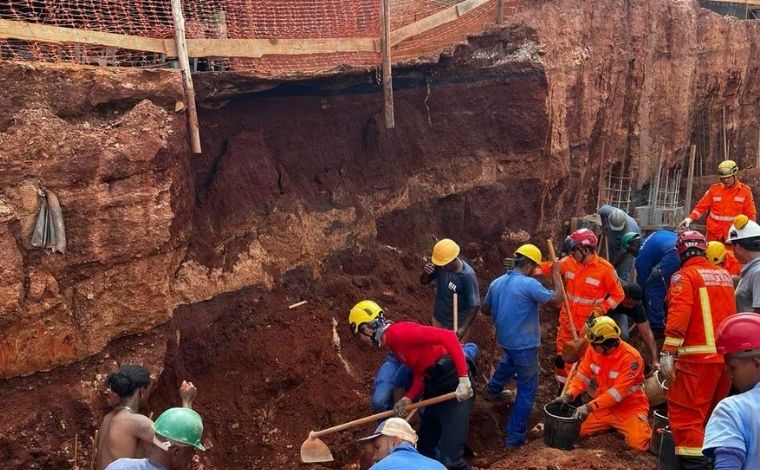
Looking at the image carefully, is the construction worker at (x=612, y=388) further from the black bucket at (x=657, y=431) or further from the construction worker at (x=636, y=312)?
the construction worker at (x=636, y=312)

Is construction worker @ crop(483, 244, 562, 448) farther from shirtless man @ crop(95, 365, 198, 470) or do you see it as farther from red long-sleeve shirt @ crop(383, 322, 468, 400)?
shirtless man @ crop(95, 365, 198, 470)

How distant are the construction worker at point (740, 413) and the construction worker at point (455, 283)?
10.8 feet

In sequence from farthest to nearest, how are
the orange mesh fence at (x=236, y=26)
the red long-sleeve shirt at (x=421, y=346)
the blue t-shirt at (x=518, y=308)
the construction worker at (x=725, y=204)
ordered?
the construction worker at (x=725, y=204)
the blue t-shirt at (x=518, y=308)
the orange mesh fence at (x=236, y=26)
the red long-sleeve shirt at (x=421, y=346)

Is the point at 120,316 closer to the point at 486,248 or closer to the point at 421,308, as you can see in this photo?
the point at 421,308

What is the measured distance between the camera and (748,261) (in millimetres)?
4945

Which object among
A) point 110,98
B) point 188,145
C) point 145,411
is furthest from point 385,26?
point 145,411

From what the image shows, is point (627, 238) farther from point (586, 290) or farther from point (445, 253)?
point (445, 253)

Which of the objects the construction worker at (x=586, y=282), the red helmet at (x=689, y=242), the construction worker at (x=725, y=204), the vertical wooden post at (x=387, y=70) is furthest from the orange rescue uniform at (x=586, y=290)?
the construction worker at (x=725, y=204)

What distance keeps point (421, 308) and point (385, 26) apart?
10.7 feet

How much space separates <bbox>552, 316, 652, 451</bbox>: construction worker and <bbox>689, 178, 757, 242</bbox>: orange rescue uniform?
3892 mm

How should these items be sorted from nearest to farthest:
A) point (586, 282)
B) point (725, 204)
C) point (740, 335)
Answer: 1. point (740, 335)
2. point (586, 282)
3. point (725, 204)

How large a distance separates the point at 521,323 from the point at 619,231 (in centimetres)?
273

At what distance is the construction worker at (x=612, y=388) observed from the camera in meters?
5.41

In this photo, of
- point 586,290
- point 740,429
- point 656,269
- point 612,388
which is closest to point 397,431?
point 740,429
